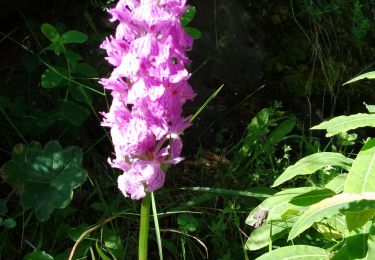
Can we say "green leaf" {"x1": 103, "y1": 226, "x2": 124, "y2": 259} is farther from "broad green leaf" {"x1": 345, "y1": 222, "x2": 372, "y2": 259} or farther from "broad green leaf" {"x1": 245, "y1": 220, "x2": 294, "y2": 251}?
"broad green leaf" {"x1": 345, "y1": 222, "x2": 372, "y2": 259}

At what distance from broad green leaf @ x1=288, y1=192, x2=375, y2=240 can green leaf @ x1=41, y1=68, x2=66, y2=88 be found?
1.29 metres

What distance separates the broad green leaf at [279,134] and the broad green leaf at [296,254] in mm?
891

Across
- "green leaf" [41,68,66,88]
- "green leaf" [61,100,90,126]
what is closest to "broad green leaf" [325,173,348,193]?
"green leaf" [61,100,90,126]

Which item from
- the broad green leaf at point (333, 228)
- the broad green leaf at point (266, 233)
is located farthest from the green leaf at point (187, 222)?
the broad green leaf at point (333, 228)

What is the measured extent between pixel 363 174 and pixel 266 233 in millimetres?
535

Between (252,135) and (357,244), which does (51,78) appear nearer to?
(252,135)

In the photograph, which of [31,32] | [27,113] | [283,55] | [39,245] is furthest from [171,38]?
[283,55]

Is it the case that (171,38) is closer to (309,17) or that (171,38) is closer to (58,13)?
(58,13)

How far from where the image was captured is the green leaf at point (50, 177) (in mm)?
2176

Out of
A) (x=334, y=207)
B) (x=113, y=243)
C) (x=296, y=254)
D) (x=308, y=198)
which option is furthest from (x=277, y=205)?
(x=113, y=243)

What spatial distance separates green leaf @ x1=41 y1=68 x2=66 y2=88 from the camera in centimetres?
245

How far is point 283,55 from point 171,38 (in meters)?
1.94

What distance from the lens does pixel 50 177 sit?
7.39 feet

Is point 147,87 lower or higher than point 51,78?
higher
